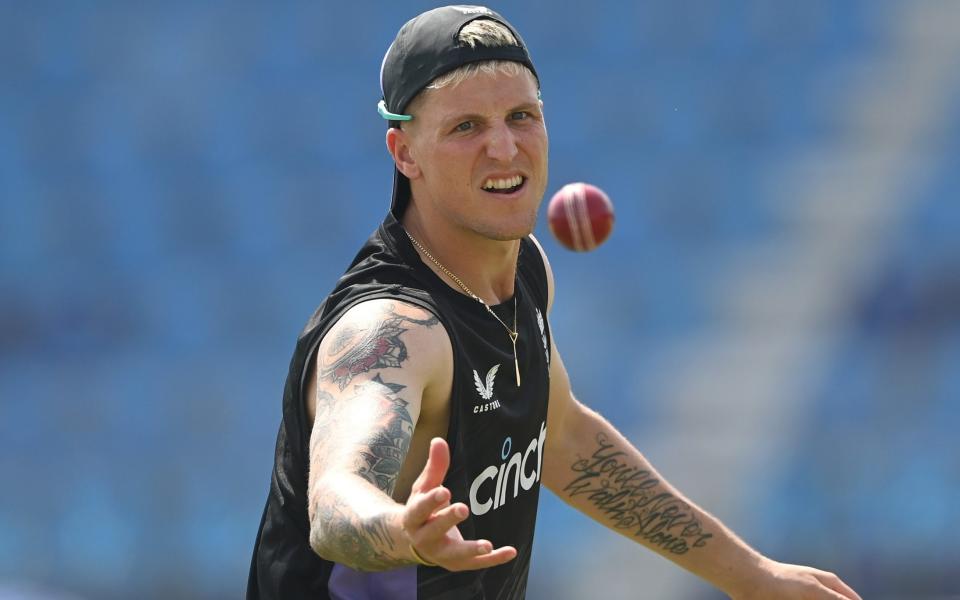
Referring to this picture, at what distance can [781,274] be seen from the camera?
28.5 ft

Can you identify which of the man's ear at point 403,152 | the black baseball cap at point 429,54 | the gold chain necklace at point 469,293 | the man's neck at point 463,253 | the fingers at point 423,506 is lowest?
the fingers at point 423,506

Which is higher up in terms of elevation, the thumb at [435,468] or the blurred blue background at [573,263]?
the blurred blue background at [573,263]

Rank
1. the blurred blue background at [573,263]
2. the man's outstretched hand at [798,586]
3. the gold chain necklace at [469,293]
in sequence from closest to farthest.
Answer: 1. the gold chain necklace at [469,293]
2. the man's outstretched hand at [798,586]
3. the blurred blue background at [573,263]

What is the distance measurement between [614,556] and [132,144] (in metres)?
3.82

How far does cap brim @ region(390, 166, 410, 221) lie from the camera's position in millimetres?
3523

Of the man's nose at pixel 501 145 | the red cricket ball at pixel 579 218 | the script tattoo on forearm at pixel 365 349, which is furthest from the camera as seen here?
the red cricket ball at pixel 579 218

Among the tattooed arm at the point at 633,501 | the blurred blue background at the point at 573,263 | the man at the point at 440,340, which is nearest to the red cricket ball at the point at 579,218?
the tattooed arm at the point at 633,501

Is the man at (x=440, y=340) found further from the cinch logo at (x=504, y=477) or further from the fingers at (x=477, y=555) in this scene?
the fingers at (x=477, y=555)

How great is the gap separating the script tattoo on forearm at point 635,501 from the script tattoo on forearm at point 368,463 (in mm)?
1348

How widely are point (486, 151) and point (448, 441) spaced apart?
2.20 ft

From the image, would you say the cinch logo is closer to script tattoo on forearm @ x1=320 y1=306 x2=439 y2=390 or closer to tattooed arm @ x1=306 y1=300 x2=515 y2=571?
tattooed arm @ x1=306 y1=300 x2=515 y2=571

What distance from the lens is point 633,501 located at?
4.06 meters

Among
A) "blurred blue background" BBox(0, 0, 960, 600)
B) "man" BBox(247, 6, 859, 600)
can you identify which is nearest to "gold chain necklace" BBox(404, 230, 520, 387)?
"man" BBox(247, 6, 859, 600)

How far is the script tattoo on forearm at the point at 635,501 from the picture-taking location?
4.04 m
